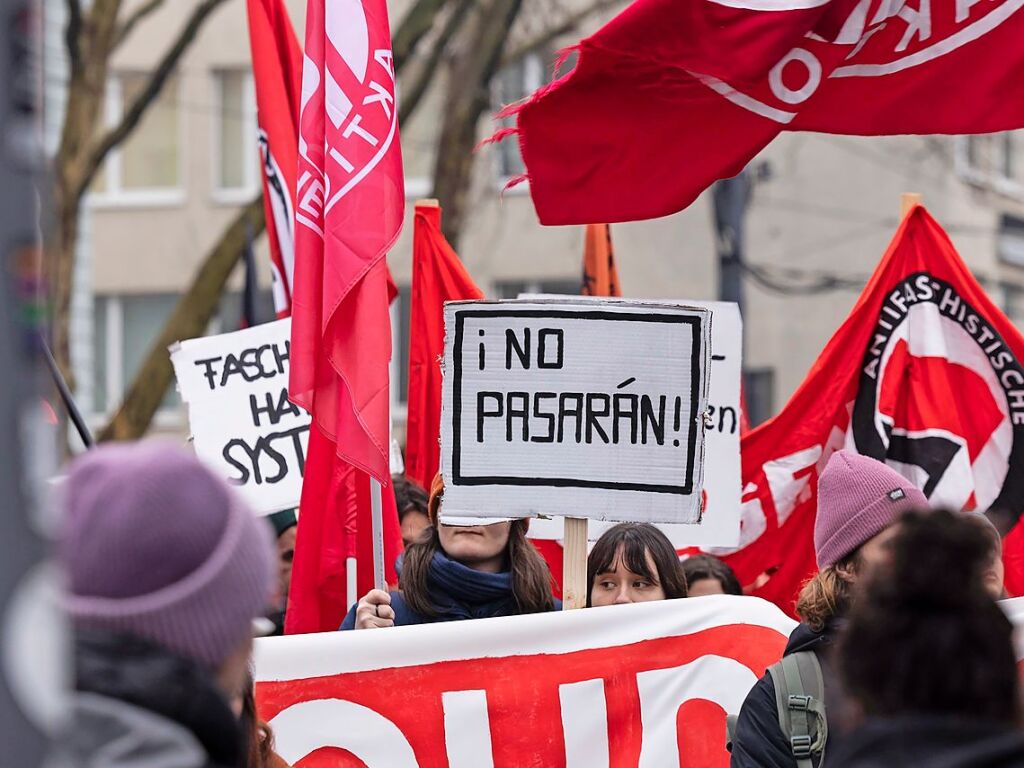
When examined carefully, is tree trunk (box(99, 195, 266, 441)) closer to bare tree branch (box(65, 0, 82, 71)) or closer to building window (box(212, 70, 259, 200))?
bare tree branch (box(65, 0, 82, 71))

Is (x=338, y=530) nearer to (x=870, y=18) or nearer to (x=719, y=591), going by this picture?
(x=719, y=591)

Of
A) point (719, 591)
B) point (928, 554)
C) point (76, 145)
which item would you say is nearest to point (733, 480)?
point (719, 591)

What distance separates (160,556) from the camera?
6.09 feet

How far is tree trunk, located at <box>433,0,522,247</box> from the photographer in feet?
40.1

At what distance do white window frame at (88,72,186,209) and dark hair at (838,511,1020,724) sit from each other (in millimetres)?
20959

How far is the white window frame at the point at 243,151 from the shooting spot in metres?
22.1

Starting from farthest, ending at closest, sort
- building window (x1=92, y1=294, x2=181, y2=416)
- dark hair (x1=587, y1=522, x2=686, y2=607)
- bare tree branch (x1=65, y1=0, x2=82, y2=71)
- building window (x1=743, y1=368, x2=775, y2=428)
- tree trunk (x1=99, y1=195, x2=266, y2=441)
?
1. building window (x1=92, y1=294, x2=181, y2=416)
2. building window (x1=743, y1=368, x2=775, y2=428)
3. tree trunk (x1=99, y1=195, x2=266, y2=441)
4. bare tree branch (x1=65, y1=0, x2=82, y2=71)
5. dark hair (x1=587, y1=522, x2=686, y2=607)

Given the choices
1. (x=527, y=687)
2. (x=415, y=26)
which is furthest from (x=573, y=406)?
(x=415, y=26)

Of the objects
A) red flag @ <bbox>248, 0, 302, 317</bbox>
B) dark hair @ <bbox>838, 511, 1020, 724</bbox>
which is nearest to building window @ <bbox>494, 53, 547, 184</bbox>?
red flag @ <bbox>248, 0, 302, 317</bbox>

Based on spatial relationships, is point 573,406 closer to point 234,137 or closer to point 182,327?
point 182,327

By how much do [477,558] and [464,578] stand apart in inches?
3.3

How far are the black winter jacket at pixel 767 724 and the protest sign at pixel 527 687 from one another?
715mm

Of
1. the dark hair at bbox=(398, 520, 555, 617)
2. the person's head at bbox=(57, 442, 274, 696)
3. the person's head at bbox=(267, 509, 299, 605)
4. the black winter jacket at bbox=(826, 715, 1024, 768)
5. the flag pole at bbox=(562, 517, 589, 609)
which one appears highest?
the person's head at bbox=(57, 442, 274, 696)

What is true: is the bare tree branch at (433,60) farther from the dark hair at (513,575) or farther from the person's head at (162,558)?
the person's head at (162,558)
